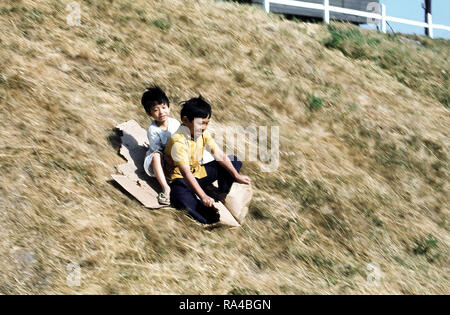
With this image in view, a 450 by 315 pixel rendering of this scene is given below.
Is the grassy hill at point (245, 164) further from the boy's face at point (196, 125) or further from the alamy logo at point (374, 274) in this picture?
the boy's face at point (196, 125)

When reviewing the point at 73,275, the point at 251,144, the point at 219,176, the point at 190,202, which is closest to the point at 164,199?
the point at 190,202

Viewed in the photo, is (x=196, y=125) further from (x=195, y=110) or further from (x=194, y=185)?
(x=194, y=185)

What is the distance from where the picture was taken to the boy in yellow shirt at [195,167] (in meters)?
5.09

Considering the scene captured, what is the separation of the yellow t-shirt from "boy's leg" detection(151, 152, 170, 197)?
0.12m

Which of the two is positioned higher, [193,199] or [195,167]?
[195,167]

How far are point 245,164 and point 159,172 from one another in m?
1.66

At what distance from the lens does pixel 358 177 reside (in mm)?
7172

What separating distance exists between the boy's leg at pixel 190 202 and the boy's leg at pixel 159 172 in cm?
10

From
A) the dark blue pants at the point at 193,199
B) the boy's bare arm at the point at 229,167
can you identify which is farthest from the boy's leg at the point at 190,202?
the boy's bare arm at the point at 229,167

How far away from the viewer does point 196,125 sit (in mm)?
5293

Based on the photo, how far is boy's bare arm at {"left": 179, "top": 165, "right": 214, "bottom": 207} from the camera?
4977mm

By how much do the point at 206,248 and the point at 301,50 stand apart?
20.8ft

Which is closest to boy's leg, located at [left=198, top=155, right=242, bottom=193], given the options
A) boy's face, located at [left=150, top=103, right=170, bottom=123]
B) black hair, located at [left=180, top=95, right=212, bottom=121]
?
black hair, located at [left=180, top=95, right=212, bottom=121]

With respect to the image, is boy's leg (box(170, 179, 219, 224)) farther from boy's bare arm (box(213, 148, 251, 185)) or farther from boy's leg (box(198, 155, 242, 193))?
boy's bare arm (box(213, 148, 251, 185))
